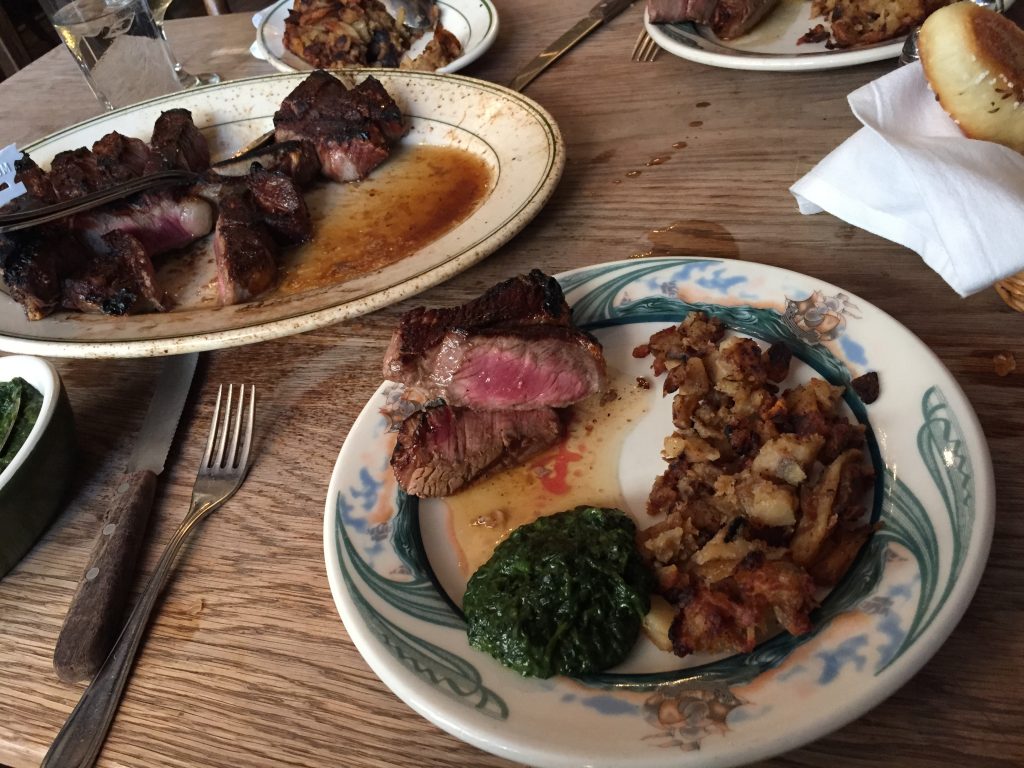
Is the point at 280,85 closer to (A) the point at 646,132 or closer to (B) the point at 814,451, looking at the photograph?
(A) the point at 646,132

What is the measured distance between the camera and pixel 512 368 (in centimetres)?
136

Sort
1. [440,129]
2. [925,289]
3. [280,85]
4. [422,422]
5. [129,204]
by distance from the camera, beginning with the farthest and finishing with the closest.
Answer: [280,85] < [440,129] < [129,204] < [925,289] < [422,422]

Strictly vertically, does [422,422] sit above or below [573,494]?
above

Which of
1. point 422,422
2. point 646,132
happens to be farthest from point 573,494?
point 646,132

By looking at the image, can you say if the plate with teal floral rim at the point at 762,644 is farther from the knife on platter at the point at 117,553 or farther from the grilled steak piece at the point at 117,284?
the grilled steak piece at the point at 117,284

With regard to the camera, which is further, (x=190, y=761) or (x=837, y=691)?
(x=190, y=761)

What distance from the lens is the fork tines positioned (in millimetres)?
1484

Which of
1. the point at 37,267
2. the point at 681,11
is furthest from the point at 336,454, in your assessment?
the point at 681,11

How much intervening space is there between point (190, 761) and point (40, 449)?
67 cm

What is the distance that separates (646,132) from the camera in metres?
2.15

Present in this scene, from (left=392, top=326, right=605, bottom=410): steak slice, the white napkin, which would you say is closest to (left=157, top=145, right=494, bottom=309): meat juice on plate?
(left=392, top=326, right=605, bottom=410): steak slice

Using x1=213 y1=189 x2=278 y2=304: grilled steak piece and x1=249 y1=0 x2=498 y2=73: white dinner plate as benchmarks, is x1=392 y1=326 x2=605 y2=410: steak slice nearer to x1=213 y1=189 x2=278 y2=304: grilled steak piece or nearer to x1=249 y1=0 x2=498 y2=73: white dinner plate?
x1=213 y1=189 x2=278 y2=304: grilled steak piece

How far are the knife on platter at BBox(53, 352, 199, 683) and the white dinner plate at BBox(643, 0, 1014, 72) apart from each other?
1.65m

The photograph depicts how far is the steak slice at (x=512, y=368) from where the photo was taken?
135 centimetres
